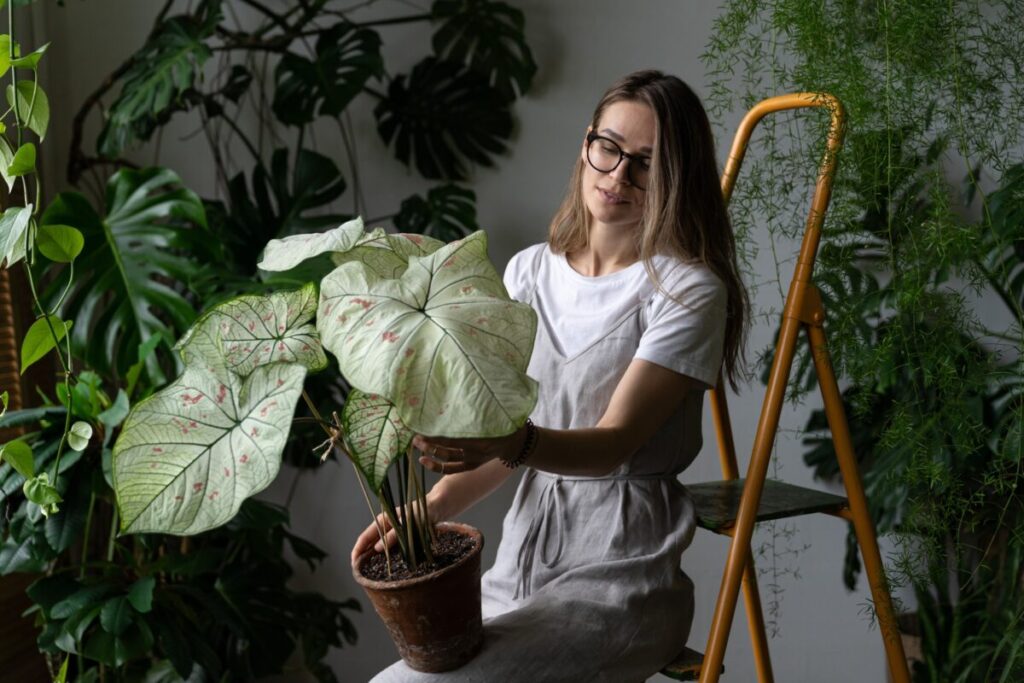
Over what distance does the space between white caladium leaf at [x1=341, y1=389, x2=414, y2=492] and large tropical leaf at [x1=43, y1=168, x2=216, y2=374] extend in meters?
1.25

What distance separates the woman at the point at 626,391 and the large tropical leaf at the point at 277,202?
1.17 metres

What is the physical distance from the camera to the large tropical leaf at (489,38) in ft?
9.00

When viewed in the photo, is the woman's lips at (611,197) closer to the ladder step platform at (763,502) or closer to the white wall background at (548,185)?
the ladder step platform at (763,502)

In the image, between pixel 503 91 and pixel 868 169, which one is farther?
pixel 503 91

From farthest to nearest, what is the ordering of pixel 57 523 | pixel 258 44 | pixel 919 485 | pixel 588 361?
pixel 258 44
pixel 919 485
pixel 57 523
pixel 588 361

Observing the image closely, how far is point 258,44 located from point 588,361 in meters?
1.51

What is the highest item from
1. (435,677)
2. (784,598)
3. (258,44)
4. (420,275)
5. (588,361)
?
(258,44)

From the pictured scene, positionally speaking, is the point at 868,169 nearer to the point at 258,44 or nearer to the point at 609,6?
the point at 609,6

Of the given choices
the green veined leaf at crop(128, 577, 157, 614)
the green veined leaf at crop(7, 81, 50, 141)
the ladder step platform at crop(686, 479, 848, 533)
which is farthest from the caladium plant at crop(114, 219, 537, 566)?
the green veined leaf at crop(128, 577, 157, 614)

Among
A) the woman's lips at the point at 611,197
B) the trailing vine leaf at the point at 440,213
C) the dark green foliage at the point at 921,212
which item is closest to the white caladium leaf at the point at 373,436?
the woman's lips at the point at 611,197

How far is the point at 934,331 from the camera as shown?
182cm

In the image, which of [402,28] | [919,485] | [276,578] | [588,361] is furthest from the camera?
[402,28]

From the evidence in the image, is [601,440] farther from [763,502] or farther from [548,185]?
[548,185]

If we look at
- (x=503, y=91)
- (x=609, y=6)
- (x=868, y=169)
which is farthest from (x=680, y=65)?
(x=868, y=169)
